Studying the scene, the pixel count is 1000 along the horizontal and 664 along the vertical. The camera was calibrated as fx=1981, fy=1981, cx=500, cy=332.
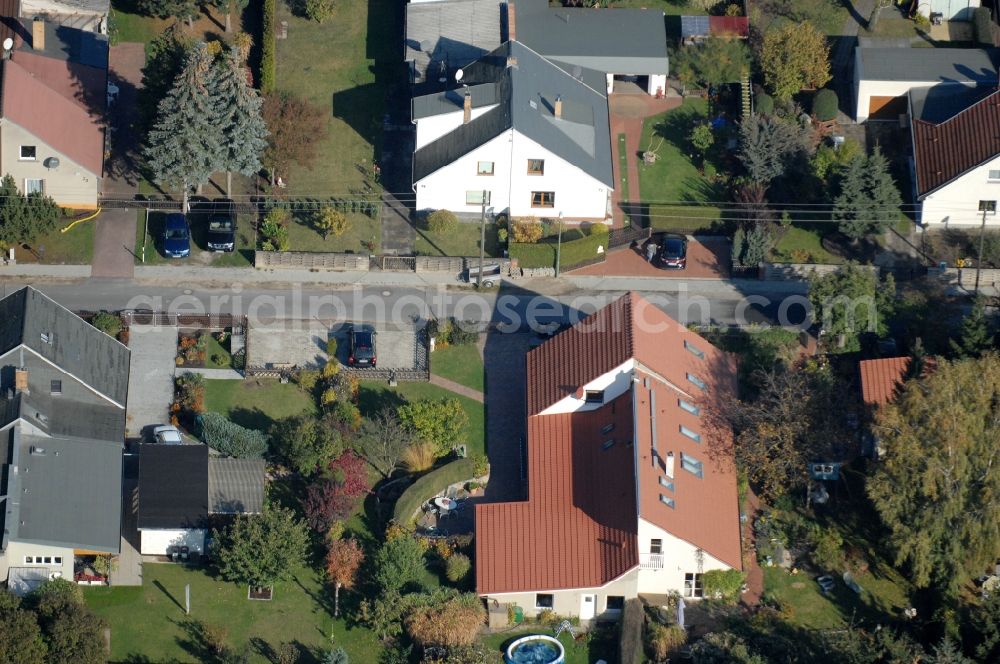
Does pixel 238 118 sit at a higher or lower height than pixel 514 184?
higher

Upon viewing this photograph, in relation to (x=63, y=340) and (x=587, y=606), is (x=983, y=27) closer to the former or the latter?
(x=587, y=606)

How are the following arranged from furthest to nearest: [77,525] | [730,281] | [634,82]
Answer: [634,82]
[730,281]
[77,525]

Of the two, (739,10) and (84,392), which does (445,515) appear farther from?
(739,10)

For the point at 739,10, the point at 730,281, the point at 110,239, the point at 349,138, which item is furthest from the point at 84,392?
the point at 739,10

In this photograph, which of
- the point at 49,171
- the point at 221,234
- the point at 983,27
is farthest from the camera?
the point at 983,27

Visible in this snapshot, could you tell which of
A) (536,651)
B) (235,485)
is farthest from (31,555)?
(536,651)

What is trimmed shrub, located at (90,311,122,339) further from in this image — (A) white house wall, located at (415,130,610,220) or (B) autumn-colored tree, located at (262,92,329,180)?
(A) white house wall, located at (415,130,610,220)

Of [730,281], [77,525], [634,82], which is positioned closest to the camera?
[77,525]

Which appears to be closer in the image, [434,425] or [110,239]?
[434,425]
